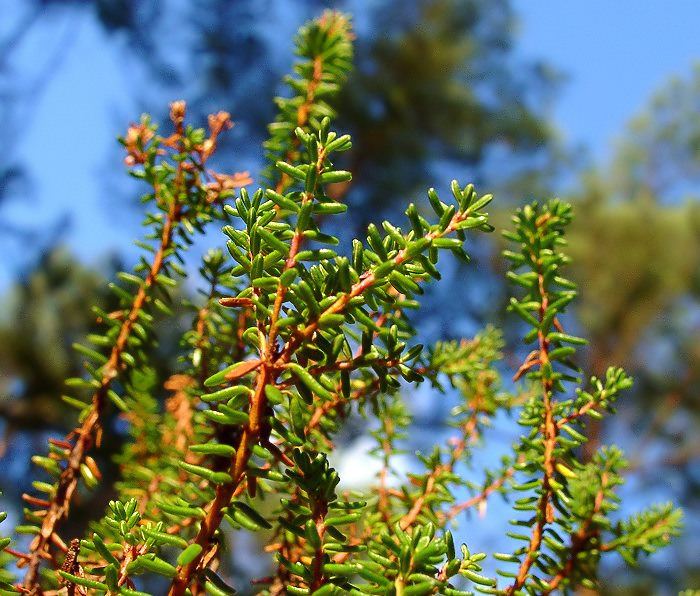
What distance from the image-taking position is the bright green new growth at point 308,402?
10.2 inches

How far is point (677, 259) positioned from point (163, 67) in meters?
5.51

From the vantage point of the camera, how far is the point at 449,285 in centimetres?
554

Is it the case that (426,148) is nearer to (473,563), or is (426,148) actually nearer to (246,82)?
(246,82)

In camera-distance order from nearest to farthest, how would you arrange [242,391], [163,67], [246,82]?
1. [242,391]
2. [163,67]
3. [246,82]

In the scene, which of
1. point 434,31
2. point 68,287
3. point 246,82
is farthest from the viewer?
point 434,31

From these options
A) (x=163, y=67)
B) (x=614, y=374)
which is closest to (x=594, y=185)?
(x=163, y=67)

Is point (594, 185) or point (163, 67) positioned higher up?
point (594, 185)

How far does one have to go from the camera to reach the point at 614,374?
16.5 inches

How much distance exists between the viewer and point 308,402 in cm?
27

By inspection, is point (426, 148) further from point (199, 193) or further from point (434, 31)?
point (199, 193)

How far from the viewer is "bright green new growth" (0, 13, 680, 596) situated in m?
0.26

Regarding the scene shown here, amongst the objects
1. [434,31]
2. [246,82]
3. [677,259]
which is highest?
[434,31]

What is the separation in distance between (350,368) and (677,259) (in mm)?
7557

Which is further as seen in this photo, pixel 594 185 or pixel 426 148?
pixel 594 185
